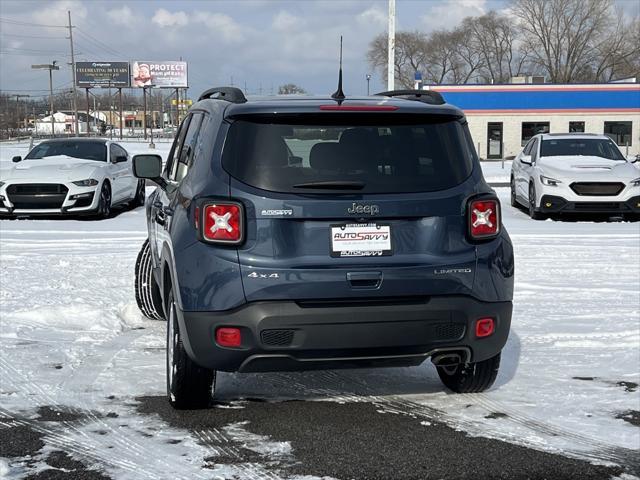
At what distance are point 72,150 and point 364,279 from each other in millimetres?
13244

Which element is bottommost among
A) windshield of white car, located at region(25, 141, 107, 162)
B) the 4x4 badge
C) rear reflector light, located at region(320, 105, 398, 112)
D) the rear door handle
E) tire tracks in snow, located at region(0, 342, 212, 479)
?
tire tracks in snow, located at region(0, 342, 212, 479)

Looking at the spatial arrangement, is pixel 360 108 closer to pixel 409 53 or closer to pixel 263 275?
pixel 263 275

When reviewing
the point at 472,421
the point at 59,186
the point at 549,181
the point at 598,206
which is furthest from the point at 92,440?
the point at 598,206

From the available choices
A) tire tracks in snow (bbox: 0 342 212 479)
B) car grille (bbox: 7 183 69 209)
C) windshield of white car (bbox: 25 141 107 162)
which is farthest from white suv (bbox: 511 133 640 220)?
tire tracks in snow (bbox: 0 342 212 479)

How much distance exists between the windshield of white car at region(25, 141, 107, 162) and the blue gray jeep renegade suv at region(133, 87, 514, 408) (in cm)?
1205

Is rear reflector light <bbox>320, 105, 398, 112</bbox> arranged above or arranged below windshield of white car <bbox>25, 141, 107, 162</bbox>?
above

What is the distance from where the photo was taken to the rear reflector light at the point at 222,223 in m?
4.32

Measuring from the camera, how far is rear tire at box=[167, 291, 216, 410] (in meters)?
4.77

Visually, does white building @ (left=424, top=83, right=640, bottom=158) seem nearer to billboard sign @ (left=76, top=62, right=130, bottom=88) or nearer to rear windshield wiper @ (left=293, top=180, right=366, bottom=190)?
rear windshield wiper @ (left=293, top=180, right=366, bottom=190)

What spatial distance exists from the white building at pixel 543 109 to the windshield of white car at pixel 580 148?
31.3 meters

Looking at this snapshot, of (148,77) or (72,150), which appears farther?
(148,77)

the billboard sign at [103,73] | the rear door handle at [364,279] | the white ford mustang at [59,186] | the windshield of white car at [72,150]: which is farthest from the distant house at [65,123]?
the rear door handle at [364,279]

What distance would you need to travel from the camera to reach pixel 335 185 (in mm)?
4414

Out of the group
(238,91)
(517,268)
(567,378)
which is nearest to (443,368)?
(567,378)
